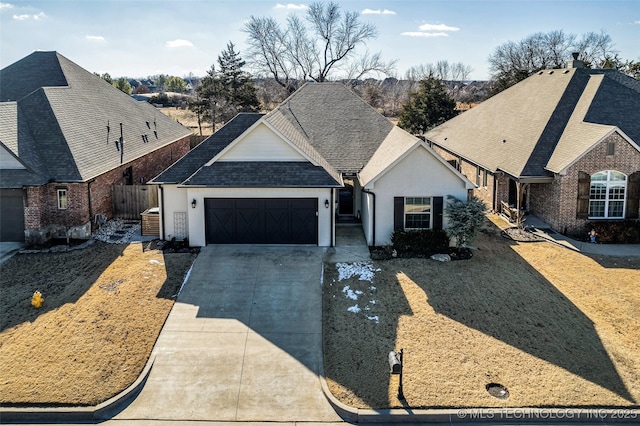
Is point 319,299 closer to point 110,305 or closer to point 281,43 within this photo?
point 110,305

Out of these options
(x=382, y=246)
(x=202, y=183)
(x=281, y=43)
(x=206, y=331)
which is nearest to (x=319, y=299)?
(x=206, y=331)

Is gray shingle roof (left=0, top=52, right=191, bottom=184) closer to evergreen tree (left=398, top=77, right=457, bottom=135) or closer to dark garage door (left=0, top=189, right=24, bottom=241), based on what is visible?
dark garage door (left=0, top=189, right=24, bottom=241)

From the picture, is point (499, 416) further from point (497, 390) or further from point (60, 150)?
point (60, 150)

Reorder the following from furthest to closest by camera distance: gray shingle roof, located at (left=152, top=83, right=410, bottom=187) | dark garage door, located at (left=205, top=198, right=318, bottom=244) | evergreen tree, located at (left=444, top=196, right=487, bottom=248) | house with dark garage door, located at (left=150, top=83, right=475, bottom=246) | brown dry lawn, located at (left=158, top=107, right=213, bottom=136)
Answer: brown dry lawn, located at (left=158, top=107, right=213, bottom=136)
dark garage door, located at (left=205, top=198, right=318, bottom=244)
gray shingle roof, located at (left=152, top=83, right=410, bottom=187)
house with dark garage door, located at (left=150, top=83, right=475, bottom=246)
evergreen tree, located at (left=444, top=196, right=487, bottom=248)

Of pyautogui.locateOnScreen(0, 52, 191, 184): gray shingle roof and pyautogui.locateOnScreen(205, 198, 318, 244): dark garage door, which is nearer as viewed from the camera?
pyautogui.locateOnScreen(205, 198, 318, 244): dark garage door

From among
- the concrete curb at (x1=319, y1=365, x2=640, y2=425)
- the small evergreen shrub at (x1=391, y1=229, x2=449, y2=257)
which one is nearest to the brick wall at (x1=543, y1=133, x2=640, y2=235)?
the small evergreen shrub at (x1=391, y1=229, x2=449, y2=257)

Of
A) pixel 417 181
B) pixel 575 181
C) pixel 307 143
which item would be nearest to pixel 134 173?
pixel 307 143
